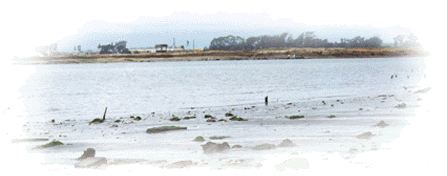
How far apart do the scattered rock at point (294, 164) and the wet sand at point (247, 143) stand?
3 centimetres

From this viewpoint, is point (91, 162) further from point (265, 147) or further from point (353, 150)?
point (353, 150)

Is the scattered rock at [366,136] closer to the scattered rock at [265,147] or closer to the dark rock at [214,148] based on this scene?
the scattered rock at [265,147]

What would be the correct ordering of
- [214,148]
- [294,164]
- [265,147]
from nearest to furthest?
[294,164]
[214,148]
[265,147]

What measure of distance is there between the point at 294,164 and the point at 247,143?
15.5ft

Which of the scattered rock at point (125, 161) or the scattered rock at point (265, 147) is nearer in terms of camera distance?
Answer: the scattered rock at point (125, 161)

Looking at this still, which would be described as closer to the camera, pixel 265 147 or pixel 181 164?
pixel 181 164

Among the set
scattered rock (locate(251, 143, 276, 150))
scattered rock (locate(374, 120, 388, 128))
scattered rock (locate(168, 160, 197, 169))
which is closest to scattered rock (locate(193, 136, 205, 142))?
scattered rock (locate(251, 143, 276, 150))

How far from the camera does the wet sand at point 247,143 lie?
12.5 metres

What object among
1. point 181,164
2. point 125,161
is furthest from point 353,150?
point 125,161

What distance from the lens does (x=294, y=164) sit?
39.2 feet

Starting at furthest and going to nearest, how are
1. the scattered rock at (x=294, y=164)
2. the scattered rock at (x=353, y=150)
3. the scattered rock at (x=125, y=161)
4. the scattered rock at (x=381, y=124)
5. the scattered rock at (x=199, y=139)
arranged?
the scattered rock at (x=381, y=124)
the scattered rock at (x=199, y=139)
the scattered rock at (x=125, y=161)
the scattered rock at (x=353, y=150)
the scattered rock at (x=294, y=164)

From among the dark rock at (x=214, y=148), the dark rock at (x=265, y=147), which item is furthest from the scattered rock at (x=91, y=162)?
the dark rock at (x=265, y=147)

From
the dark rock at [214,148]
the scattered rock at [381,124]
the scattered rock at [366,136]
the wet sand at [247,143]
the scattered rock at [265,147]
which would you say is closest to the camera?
the wet sand at [247,143]

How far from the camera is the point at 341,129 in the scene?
746 inches
